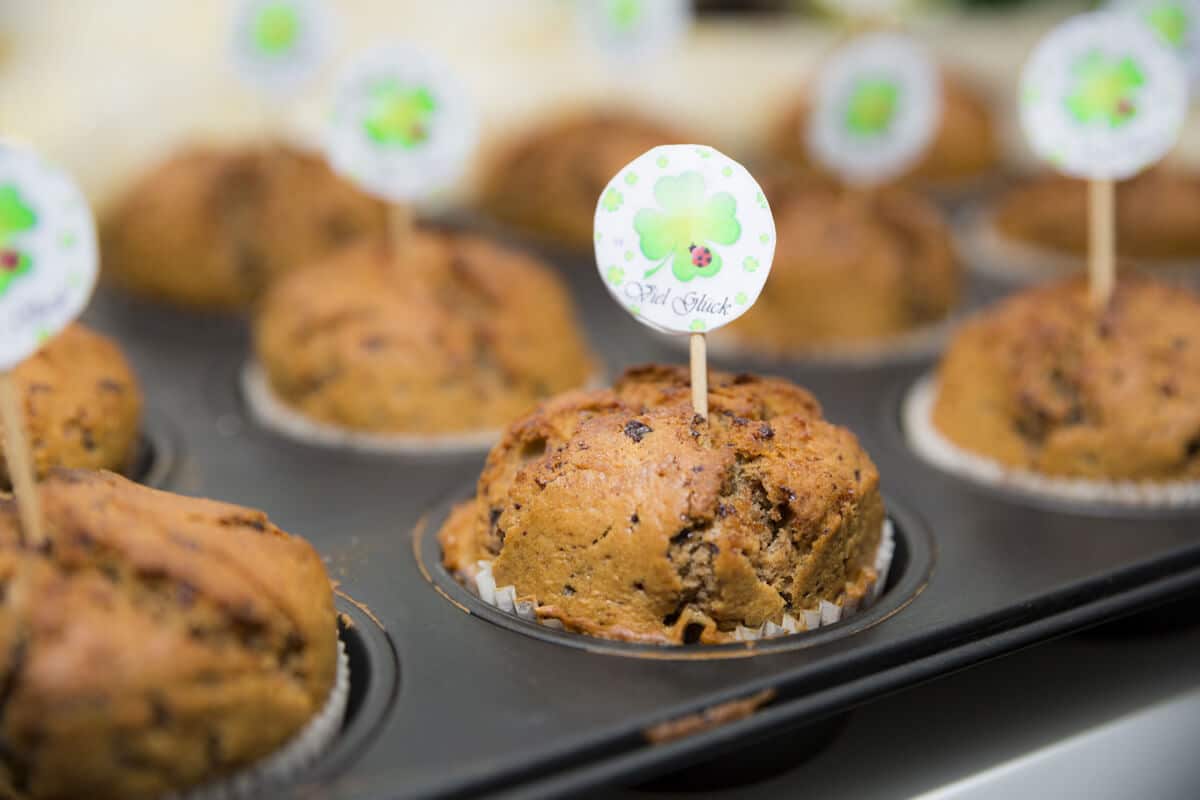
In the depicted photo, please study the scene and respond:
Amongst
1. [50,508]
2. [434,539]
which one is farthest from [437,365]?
[50,508]

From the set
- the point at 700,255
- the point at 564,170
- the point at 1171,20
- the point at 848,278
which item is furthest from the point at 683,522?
the point at 564,170

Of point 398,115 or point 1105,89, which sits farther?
point 398,115

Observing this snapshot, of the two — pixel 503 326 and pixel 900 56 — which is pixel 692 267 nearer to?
pixel 503 326

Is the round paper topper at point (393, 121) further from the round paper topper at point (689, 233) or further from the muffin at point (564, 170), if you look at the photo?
the muffin at point (564, 170)

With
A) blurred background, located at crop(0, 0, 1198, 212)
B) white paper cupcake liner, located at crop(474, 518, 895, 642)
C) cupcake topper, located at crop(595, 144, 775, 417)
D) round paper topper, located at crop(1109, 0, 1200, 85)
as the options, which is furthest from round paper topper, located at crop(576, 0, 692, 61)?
white paper cupcake liner, located at crop(474, 518, 895, 642)

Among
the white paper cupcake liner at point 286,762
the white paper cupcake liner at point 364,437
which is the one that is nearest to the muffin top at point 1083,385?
the white paper cupcake liner at point 364,437

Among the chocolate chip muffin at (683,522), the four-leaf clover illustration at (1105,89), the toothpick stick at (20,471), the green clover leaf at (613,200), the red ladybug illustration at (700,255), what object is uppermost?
the four-leaf clover illustration at (1105,89)

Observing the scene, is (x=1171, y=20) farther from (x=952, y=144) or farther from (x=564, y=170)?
(x=564, y=170)
